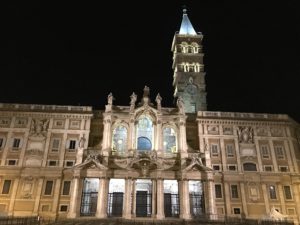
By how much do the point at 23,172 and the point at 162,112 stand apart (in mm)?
22845

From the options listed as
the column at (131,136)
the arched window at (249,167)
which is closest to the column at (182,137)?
the column at (131,136)

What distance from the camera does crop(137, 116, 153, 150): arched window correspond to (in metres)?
49.4

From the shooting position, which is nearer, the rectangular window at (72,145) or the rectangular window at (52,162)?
the rectangular window at (52,162)

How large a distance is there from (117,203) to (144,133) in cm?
1175

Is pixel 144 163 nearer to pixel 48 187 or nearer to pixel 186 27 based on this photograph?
pixel 48 187

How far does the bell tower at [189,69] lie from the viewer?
63.2 metres

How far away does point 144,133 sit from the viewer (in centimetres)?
5003

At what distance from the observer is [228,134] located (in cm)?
5056

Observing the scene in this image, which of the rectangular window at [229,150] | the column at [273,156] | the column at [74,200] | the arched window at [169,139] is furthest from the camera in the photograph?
the arched window at [169,139]

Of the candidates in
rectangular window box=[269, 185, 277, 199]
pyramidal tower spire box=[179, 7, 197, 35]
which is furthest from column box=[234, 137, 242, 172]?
pyramidal tower spire box=[179, 7, 197, 35]

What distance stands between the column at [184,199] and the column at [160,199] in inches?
101

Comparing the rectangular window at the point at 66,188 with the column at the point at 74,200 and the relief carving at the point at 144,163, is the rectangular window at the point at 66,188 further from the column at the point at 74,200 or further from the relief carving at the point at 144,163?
the relief carving at the point at 144,163

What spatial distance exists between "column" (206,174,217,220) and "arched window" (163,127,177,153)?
781cm

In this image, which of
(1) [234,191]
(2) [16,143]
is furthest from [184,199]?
(2) [16,143]
